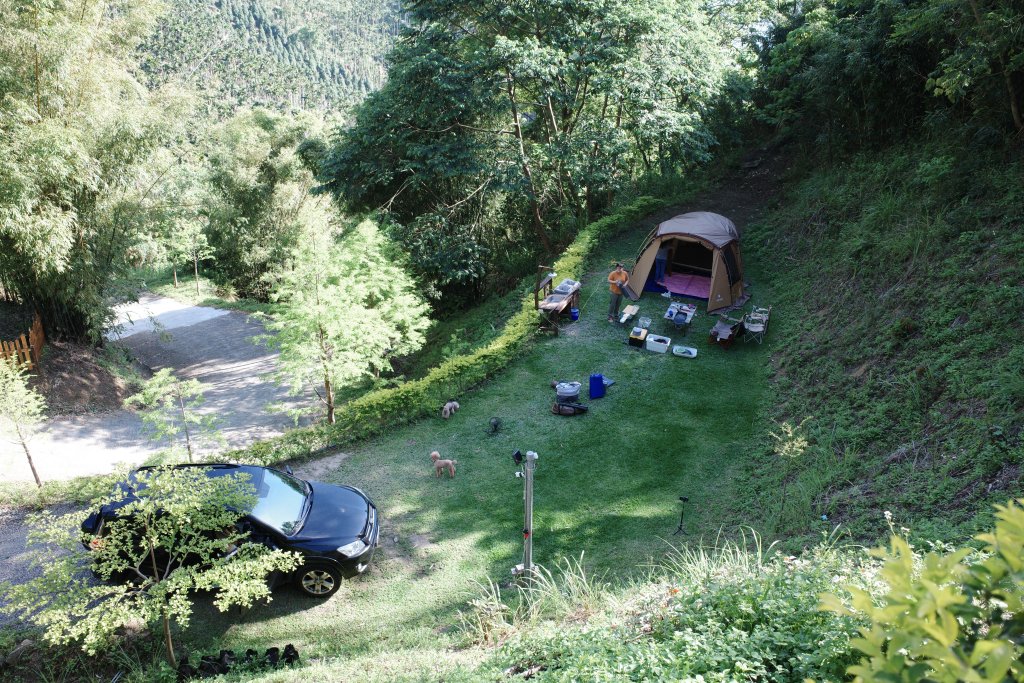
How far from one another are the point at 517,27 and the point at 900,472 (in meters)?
14.5

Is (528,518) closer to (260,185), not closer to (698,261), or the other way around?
(698,261)

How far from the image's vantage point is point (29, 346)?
47.3ft

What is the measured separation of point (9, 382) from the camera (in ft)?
30.7

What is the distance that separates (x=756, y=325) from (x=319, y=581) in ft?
29.2

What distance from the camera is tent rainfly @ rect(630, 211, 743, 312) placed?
13164 millimetres

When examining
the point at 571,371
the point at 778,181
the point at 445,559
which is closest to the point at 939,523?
the point at 445,559

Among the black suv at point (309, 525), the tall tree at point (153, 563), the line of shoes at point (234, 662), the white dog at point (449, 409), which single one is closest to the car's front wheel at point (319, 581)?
the black suv at point (309, 525)

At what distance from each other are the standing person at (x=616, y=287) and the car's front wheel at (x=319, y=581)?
7.81m

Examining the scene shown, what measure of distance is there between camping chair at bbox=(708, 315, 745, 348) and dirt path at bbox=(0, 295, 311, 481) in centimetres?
885

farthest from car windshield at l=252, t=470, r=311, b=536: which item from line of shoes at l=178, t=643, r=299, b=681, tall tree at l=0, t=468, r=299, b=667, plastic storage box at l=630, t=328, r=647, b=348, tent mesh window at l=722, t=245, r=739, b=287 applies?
tent mesh window at l=722, t=245, r=739, b=287

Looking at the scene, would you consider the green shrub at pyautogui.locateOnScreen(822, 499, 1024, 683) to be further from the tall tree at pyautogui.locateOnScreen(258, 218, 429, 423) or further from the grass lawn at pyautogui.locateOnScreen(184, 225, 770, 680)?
the tall tree at pyautogui.locateOnScreen(258, 218, 429, 423)

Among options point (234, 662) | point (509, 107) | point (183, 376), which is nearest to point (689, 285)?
point (509, 107)

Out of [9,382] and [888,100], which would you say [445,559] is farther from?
[888,100]

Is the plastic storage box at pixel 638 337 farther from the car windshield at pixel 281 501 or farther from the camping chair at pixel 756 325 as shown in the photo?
the car windshield at pixel 281 501
